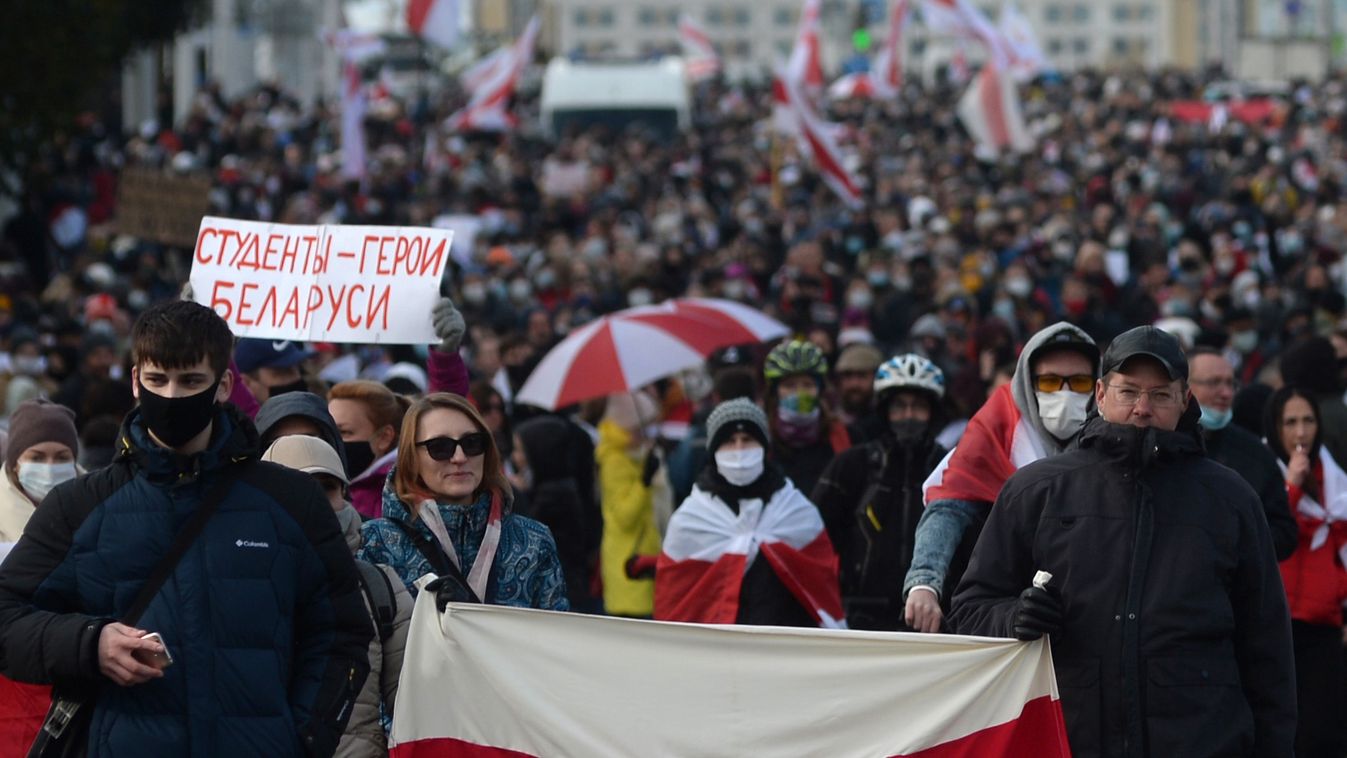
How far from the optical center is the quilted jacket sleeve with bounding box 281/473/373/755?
15.0ft

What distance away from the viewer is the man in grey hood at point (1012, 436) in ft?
18.6

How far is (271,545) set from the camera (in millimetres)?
4508

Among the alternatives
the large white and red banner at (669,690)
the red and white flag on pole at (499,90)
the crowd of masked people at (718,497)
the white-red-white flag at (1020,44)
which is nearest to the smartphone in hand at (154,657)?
the crowd of masked people at (718,497)

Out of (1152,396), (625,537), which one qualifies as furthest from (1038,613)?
(625,537)

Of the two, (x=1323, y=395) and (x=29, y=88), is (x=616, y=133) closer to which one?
(x=29, y=88)

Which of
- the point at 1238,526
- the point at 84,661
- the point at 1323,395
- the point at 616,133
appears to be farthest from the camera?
the point at 616,133

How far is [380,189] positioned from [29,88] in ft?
21.9

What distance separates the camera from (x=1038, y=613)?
483 cm

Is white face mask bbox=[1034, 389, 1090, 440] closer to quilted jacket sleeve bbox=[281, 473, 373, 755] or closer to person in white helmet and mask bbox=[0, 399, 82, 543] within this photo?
quilted jacket sleeve bbox=[281, 473, 373, 755]

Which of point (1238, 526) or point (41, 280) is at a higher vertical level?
point (1238, 526)

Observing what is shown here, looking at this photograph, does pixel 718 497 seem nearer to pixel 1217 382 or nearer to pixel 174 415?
pixel 1217 382

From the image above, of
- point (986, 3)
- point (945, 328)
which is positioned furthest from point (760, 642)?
point (986, 3)

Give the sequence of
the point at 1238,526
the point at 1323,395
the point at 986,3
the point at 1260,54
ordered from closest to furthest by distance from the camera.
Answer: the point at 1238,526, the point at 1323,395, the point at 1260,54, the point at 986,3

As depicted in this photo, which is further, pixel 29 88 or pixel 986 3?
pixel 986 3
